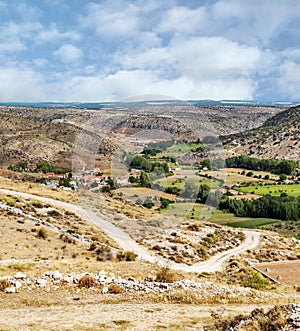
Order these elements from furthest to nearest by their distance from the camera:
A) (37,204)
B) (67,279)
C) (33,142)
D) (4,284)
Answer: (33,142), (37,204), (67,279), (4,284)

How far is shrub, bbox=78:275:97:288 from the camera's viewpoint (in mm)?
12781

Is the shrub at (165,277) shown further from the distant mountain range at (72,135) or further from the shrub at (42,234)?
the distant mountain range at (72,135)

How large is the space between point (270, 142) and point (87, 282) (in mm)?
141555

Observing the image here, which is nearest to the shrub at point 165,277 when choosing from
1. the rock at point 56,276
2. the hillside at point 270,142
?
the rock at point 56,276

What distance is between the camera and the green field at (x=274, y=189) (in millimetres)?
86000

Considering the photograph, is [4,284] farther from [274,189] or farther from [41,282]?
[274,189]

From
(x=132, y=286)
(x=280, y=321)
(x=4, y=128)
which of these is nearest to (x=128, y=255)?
(x=132, y=286)

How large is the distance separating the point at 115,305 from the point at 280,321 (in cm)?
505

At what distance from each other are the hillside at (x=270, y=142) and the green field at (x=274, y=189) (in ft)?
122

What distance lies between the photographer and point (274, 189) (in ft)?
297

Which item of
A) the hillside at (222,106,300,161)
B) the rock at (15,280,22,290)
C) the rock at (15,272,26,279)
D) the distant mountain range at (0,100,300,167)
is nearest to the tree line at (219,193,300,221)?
the distant mountain range at (0,100,300,167)

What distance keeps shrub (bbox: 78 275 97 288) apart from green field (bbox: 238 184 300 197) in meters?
77.6

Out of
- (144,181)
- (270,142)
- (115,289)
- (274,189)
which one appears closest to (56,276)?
(115,289)

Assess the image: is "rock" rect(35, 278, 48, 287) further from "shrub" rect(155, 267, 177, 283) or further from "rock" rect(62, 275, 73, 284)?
"shrub" rect(155, 267, 177, 283)
